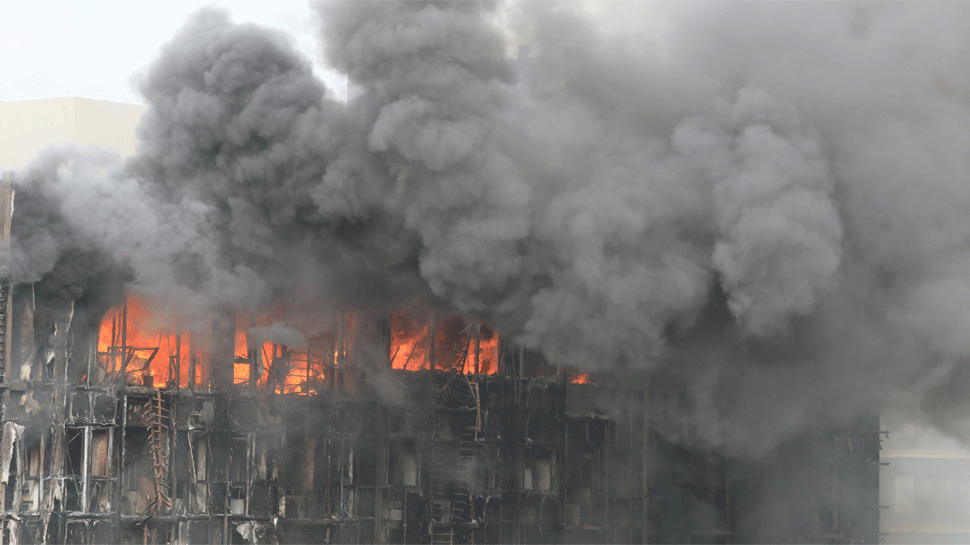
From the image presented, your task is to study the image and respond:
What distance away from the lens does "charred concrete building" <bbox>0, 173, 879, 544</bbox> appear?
25797mm

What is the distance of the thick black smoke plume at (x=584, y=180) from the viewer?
86.6 ft

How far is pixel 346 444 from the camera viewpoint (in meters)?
28.6

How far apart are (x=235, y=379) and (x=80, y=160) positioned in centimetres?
631

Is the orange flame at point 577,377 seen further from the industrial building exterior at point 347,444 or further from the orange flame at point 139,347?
the orange flame at point 139,347

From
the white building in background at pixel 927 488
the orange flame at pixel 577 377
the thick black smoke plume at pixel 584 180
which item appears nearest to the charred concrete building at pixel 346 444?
the orange flame at pixel 577 377

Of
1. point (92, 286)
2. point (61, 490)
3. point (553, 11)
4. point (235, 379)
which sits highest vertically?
point (553, 11)

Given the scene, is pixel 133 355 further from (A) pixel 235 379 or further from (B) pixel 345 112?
(B) pixel 345 112

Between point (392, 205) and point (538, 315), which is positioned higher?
point (392, 205)

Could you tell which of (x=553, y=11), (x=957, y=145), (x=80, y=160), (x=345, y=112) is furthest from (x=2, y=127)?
(x=957, y=145)

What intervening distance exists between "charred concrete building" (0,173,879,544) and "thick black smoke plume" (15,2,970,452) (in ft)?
5.19

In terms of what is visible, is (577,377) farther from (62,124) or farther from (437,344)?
(62,124)

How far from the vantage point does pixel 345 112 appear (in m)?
27.8

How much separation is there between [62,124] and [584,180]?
84.6ft

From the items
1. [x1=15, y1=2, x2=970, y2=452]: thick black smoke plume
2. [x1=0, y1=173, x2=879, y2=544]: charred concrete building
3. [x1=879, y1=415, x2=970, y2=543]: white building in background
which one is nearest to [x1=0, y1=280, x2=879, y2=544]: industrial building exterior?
[x1=0, y1=173, x2=879, y2=544]: charred concrete building
